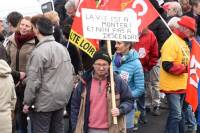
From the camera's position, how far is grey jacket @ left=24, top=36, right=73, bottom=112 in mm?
5840

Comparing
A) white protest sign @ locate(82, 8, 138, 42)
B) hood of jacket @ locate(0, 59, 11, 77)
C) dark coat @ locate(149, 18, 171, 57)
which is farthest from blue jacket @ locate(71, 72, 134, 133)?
dark coat @ locate(149, 18, 171, 57)

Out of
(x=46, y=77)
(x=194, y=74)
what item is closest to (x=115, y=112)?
(x=46, y=77)

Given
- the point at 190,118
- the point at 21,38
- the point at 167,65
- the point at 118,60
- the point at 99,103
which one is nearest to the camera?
the point at 99,103

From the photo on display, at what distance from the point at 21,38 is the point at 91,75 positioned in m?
1.78

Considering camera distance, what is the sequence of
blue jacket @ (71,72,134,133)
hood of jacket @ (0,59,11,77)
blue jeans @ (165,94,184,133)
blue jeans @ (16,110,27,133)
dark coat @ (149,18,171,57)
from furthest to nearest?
dark coat @ (149,18,171,57), blue jeans @ (16,110,27,133), blue jeans @ (165,94,184,133), hood of jacket @ (0,59,11,77), blue jacket @ (71,72,134,133)

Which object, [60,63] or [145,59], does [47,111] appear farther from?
[145,59]

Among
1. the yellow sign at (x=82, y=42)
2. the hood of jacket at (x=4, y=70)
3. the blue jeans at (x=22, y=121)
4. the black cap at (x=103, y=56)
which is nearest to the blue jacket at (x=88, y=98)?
the black cap at (x=103, y=56)

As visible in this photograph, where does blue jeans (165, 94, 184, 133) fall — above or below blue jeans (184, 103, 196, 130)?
above

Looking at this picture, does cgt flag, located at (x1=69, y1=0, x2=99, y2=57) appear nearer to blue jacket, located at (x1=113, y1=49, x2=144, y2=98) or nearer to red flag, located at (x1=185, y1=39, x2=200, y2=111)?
blue jacket, located at (x1=113, y1=49, x2=144, y2=98)

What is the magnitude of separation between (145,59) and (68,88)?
7.79 feet

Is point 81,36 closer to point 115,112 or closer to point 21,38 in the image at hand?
point 115,112

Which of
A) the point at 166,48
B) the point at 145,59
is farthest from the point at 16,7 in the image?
the point at 166,48

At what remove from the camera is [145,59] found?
8.20 m

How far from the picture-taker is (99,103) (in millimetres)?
5301
